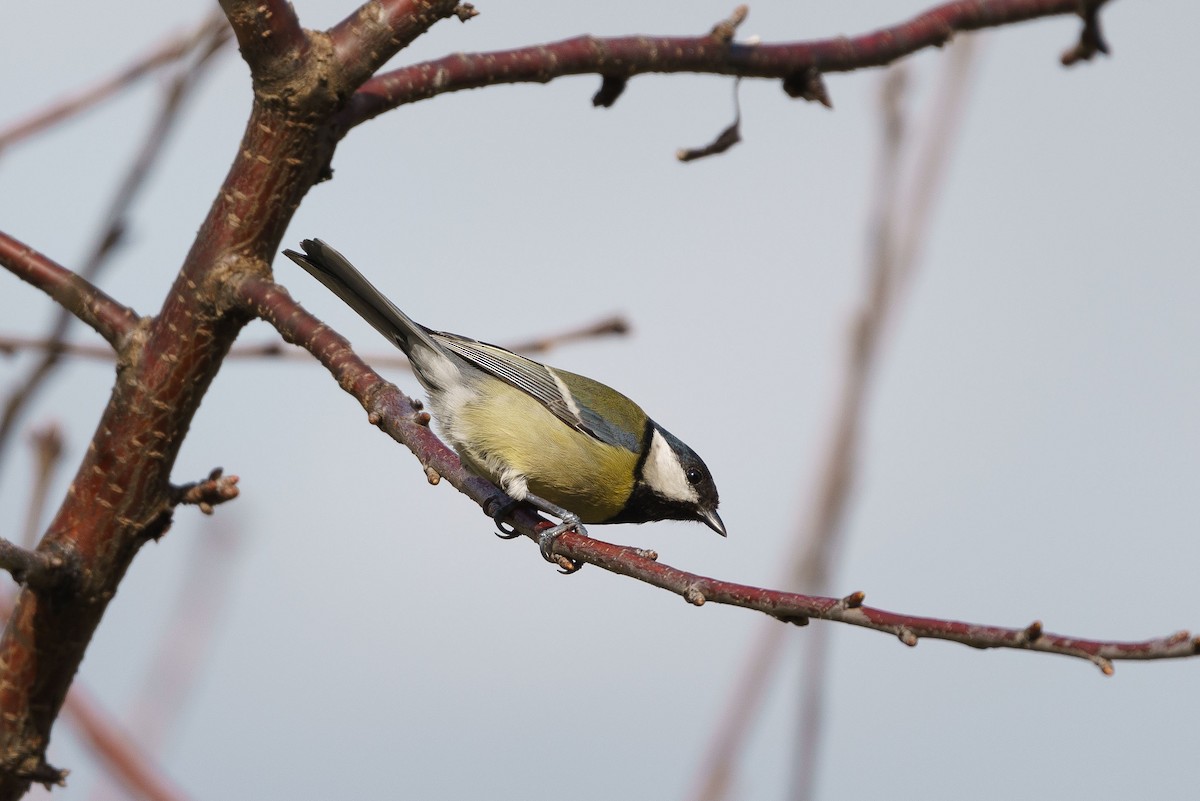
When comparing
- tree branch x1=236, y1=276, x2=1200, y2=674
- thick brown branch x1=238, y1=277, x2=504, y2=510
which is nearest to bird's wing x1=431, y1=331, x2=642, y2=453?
tree branch x1=236, y1=276, x2=1200, y2=674

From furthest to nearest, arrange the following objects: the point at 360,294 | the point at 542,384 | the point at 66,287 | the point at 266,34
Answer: the point at 542,384 < the point at 360,294 < the point at 66,287 < the point at 266,34

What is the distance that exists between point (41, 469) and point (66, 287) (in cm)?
30

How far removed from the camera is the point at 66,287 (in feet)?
6.63

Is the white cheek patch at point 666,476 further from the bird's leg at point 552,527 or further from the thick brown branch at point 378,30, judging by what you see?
the thick brown branch at point 378,30

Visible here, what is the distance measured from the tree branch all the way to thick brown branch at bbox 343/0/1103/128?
429mm

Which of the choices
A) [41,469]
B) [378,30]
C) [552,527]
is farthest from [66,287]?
[552,527]

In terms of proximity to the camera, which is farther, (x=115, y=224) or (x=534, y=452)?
(x=534, y=452)

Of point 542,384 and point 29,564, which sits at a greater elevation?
point 542,384

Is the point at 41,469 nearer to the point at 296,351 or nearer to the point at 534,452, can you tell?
the point at 296,351

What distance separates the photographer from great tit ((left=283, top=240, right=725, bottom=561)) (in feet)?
12.1

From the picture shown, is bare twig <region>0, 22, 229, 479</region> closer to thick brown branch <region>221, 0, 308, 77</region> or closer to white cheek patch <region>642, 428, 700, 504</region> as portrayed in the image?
thick brown branch <region>221, 0, 308, 77</region>

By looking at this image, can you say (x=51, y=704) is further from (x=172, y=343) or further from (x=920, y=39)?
(x=920, y=39)

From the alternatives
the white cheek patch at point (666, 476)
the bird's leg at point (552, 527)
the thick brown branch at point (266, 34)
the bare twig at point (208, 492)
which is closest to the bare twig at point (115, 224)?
the thick brown branch at point (266, 34)

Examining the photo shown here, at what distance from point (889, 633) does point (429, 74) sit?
4.70 ft
